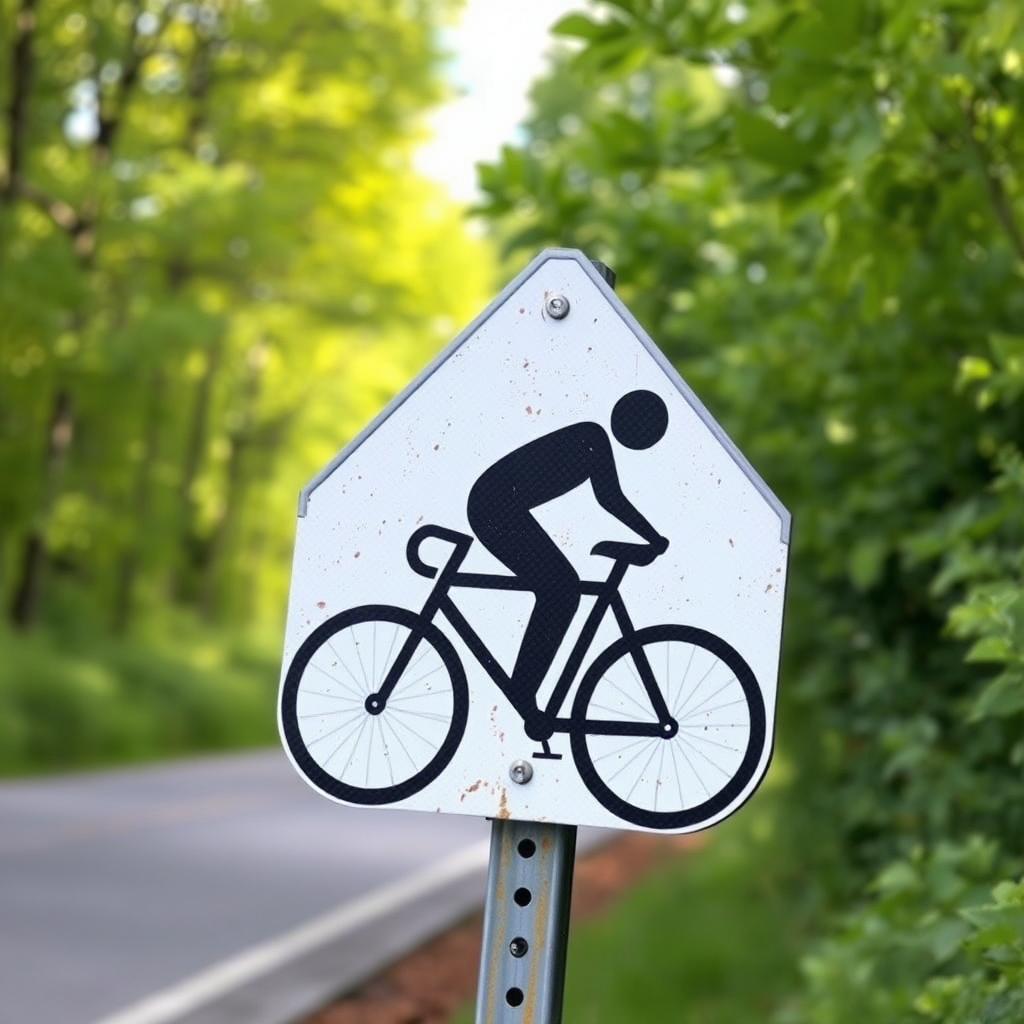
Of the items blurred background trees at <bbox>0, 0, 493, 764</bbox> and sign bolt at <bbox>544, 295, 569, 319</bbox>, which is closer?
sign bolt at <bbox>544, 295, 569, 319</bbox>

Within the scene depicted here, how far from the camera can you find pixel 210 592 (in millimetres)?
35062

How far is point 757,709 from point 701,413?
Result: 0.35 m

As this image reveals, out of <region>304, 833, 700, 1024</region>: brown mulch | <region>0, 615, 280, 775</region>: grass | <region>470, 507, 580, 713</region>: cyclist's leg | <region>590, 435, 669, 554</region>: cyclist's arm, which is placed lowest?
<region>470, 507, 580, 713</region>: cyclist's leg

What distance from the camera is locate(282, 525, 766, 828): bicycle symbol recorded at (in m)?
2.23

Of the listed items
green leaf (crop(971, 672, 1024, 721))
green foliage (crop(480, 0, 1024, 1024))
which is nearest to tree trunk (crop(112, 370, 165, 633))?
green foliage (crop(480, 0, 1024, 1024))

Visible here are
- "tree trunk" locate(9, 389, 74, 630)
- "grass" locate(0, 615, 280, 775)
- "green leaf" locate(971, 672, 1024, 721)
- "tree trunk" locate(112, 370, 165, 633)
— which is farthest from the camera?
"tree trunk" locate(112, 370, 165, 633)

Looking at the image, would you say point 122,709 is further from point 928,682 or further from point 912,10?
point 912,10

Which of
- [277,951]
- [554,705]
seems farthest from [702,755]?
[277,951]

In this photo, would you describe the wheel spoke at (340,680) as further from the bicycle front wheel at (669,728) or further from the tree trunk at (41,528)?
the tree trunk at (41,528)

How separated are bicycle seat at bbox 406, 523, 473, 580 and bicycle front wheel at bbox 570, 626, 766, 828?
217 mm

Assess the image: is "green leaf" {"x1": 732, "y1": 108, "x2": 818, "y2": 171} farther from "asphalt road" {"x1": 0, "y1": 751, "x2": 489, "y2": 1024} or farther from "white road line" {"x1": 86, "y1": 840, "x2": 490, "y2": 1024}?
"asphalt road" {"x1": 0, "y1": 751, "x2": 489, "y2": 1024}

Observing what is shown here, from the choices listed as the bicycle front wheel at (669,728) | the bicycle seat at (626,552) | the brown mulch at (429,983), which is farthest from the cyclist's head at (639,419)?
the brown mulch at (429,983)

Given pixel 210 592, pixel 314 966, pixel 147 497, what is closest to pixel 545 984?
pixel 314 966

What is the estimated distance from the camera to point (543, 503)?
2.35 metres
